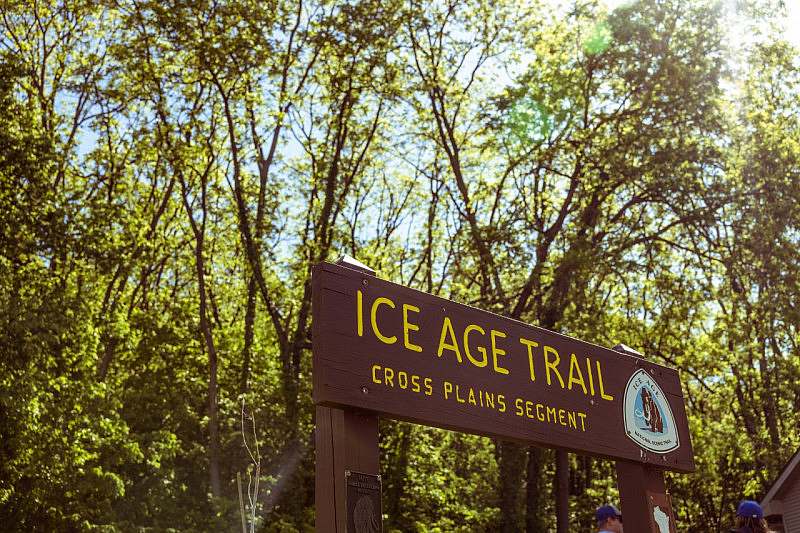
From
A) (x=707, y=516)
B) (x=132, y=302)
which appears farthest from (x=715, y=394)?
(x=132, y=302)

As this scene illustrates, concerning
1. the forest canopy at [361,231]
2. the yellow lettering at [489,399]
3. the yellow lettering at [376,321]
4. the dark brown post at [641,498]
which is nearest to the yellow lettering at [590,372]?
the dark brown post at [641,498]

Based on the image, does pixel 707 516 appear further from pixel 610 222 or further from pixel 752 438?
pixel 610 222

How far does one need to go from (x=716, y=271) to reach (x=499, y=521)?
26.1 ft

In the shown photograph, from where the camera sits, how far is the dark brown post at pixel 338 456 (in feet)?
9.09

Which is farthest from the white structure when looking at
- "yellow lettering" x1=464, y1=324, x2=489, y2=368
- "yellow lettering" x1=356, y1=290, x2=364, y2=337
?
"yellow lettering" x1=356, y1=290, x2=364, y2=337

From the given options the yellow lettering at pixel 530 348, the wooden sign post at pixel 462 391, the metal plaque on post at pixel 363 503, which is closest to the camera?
the metal plaque on post at pixel 363 503

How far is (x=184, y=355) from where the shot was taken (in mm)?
22953

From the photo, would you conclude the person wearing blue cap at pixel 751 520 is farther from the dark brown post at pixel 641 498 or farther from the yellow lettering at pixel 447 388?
the yellow lettering at pixel 447 388

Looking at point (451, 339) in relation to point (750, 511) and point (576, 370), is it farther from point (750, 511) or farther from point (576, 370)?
point (750, 511)

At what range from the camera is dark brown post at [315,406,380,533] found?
277 centimetres

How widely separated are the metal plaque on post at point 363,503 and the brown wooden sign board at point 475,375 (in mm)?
251

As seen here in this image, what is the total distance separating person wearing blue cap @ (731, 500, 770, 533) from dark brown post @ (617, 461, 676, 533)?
204cm

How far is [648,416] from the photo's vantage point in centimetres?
430

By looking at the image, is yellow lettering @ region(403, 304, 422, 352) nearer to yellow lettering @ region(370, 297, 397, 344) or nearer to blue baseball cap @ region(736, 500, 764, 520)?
yellow lettering @ region(370, 297, 397, 344)
